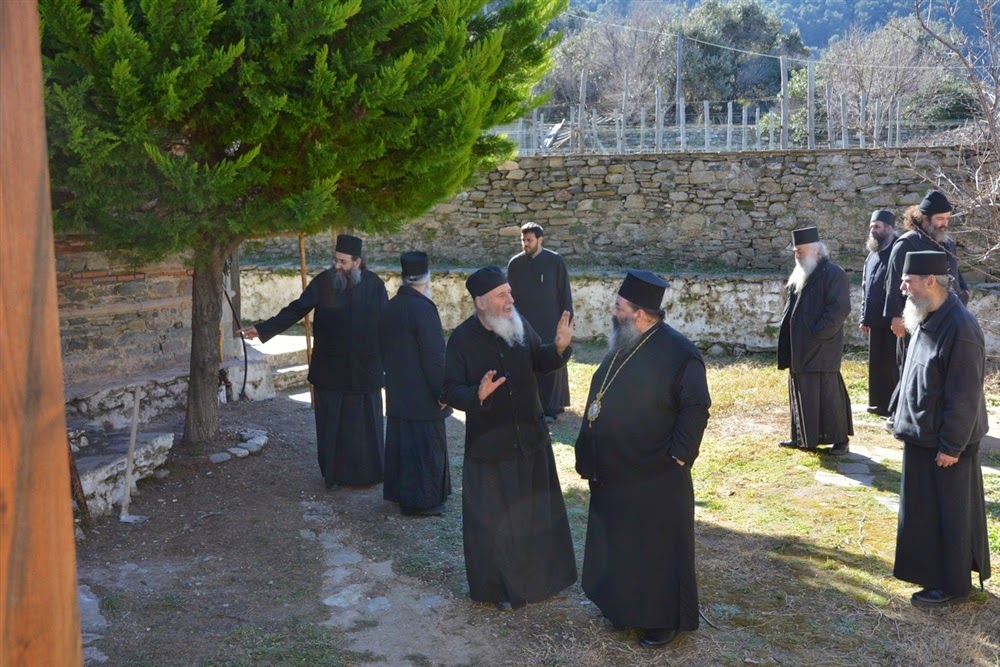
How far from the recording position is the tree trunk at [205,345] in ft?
23.6

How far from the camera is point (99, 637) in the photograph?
469 cm

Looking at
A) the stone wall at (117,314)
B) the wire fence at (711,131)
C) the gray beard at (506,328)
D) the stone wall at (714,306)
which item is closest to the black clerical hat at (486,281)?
the gray beard at (506,328)

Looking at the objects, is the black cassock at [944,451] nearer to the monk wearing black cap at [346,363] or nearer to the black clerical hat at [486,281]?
the black clerical hat at [486,281]

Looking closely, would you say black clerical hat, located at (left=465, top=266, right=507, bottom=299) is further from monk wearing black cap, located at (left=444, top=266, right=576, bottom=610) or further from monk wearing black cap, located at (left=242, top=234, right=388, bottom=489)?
monk wearing black cap, located at (left=242, top=234, right=388, bottom=489)

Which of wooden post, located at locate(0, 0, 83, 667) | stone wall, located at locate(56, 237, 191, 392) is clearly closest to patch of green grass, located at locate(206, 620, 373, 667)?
wooden post, located at locate(0, 0, 83, 667)

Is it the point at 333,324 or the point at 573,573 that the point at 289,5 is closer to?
the point at 333,324

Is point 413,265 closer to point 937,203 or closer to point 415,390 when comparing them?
point 415,390

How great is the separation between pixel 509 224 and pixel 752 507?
906 cm

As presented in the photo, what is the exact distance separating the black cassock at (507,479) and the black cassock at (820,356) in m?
3.42

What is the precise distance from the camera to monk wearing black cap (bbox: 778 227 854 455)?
7633 millimetres

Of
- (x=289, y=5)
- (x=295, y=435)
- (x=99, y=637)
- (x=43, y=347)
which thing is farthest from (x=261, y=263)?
(x=43, y=347)

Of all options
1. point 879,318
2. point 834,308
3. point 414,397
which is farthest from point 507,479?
point 879,318

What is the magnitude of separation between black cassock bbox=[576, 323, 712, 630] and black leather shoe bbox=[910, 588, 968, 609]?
1.34 meters

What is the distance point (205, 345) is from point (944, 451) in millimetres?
5306
